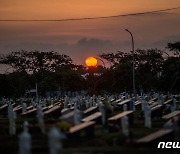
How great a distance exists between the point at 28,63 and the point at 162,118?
94.8 m

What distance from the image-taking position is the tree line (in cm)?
10806

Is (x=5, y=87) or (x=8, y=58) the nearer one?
(x=5, y=87)

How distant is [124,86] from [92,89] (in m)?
5.86

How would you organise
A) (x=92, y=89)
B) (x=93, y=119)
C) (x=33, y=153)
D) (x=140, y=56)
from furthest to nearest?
(x=140, y=56) < (x=92, y=89) < (x=93, y=119) < (x=33, y=153)

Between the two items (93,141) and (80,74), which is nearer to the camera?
(93,141)

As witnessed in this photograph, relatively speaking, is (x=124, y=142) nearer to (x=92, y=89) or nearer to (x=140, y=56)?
(x=92, y=89)

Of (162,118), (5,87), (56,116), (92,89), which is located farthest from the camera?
(92,89)

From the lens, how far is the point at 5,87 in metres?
92.8

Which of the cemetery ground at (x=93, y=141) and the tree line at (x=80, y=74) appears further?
the tree line at (x=80, y=74)

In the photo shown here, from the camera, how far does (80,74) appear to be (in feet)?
403

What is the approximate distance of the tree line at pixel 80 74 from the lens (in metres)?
108

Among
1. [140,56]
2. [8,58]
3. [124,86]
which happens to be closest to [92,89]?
[124,86]

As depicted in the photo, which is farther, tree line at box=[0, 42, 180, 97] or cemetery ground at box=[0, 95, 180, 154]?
tree line at box=[0, 42, 180, 97]

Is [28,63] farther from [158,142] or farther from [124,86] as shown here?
[158,142]
